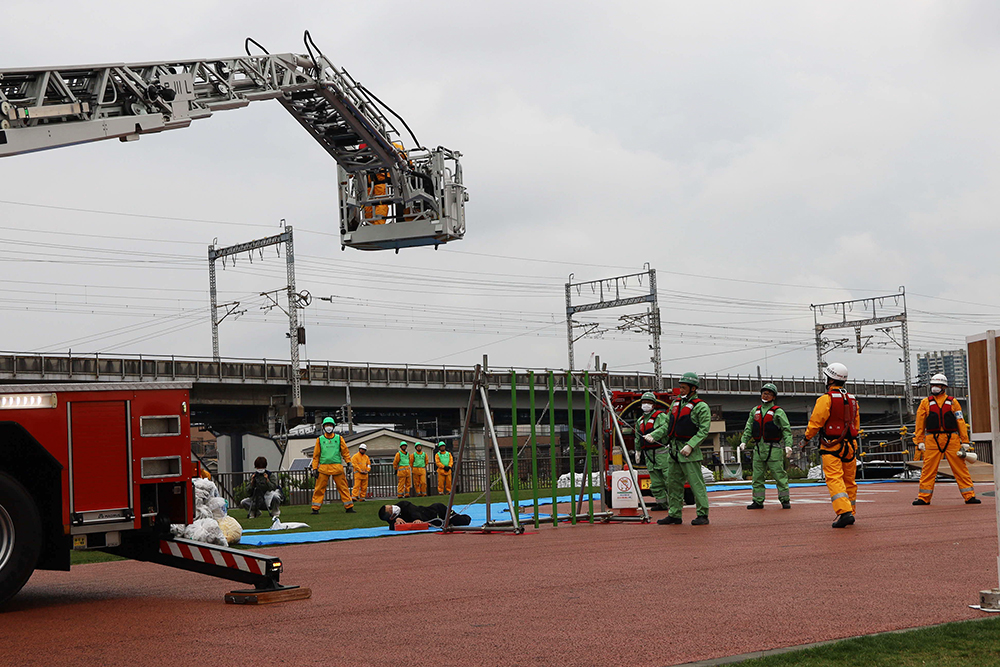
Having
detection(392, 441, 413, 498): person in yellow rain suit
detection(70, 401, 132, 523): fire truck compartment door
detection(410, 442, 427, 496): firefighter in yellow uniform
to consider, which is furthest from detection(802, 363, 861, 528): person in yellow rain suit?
detection(392, 441, 413, 498): person in yellow rain suit

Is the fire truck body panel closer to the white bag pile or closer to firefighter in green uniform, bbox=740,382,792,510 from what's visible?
the white bag pile

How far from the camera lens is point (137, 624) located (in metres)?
7.57

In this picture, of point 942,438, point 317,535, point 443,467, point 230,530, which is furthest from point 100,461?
point 443,467

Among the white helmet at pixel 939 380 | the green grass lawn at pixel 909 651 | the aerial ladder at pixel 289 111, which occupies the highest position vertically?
the aerial ladder at pixel 289 111

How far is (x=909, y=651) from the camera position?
546 cm

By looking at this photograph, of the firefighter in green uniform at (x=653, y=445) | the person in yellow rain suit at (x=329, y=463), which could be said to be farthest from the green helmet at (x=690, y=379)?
the person in yellow rain suit at (x=329, y=463)

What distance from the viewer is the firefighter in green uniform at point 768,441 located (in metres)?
18.5

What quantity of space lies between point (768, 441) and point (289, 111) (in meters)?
9.65

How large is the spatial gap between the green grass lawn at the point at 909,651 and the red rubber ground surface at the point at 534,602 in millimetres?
367

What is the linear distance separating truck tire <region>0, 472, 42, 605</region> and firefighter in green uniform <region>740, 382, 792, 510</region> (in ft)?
42.3

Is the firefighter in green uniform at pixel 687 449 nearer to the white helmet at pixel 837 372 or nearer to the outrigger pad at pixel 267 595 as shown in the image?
the white helmet at pixel 837 372

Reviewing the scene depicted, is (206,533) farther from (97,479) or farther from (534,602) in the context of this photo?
(534,602)

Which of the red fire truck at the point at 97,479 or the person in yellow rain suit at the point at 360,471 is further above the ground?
the red fire truck at the point at 97,479

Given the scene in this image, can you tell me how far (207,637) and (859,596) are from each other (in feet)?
14.3
